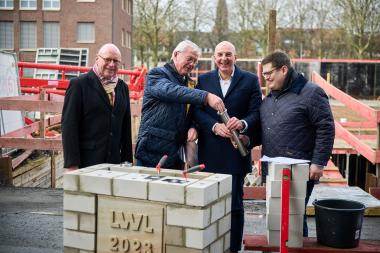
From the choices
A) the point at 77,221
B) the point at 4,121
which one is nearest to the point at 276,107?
the point at 77,221

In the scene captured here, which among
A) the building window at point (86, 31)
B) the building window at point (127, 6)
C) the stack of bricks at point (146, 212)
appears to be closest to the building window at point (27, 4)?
the building window at point (86, 31)

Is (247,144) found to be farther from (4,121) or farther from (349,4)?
(349,4)

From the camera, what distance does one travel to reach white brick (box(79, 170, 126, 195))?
3.46 m

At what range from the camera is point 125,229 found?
3.42m

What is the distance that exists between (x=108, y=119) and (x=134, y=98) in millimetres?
7881

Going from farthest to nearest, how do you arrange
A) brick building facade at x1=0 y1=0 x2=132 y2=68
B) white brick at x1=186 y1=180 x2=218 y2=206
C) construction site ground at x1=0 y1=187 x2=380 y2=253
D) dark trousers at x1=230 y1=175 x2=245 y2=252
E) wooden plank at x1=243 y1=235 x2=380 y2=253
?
brick building facade at x1=0 y1=0 x2=132 y2=68 → construction site ground at x1=0 y1=187 x2=380 y2=253 → dark trousers at x1=230 y1=175 x2=245 y2=252 → wooden plank at x1=243 y1=235 x2=380 y2=253 → white brick at x1=186 y1=180 x2=218 y2=206

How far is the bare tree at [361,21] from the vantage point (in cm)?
4228

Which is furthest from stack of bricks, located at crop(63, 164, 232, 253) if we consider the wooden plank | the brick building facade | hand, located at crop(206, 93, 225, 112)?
the brick building facade

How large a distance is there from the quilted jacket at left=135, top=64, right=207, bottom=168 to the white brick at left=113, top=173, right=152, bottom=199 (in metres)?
0.89

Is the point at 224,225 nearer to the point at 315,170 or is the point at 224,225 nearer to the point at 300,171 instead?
the point at 300,171

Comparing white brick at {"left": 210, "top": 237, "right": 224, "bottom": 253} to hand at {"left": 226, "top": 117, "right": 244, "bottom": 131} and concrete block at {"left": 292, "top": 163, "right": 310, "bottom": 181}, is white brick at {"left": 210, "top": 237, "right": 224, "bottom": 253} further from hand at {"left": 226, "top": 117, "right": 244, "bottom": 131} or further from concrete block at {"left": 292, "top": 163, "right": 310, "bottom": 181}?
hand at {"left": 226, "top": 117, "right": 244, "bottom": 131}

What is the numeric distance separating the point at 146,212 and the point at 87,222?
467 mm

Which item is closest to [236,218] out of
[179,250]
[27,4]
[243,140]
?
[243,140]

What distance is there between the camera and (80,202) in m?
3.55
